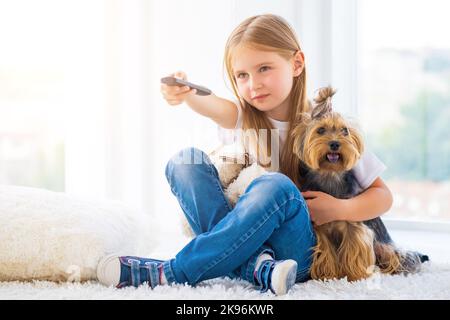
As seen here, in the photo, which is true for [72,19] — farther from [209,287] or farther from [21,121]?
[209,287]

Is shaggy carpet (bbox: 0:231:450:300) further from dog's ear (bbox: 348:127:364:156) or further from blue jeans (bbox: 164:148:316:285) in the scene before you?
dog's ear (bbox: 348:127:364:156)

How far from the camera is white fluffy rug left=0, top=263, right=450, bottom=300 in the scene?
124cm

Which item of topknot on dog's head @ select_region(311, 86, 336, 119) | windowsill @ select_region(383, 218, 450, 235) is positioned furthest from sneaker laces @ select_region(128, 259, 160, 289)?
windowsill @ select_region(383, 218, 450, 235)

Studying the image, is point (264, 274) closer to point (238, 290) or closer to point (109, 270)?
point (238, 290)

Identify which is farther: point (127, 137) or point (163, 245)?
point (127, 137)

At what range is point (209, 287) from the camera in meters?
1.31

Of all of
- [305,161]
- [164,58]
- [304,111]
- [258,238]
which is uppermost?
[164,58]

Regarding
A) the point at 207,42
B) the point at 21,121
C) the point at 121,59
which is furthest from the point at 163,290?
the point at 21,121

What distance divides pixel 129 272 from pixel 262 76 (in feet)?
1.89

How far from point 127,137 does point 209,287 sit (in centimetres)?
143

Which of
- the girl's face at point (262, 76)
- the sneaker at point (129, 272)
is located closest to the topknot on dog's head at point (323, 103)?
the girl's face at point (262, 76)

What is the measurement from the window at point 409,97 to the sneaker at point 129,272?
61.4 inches
